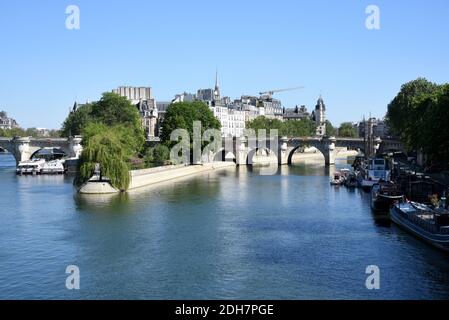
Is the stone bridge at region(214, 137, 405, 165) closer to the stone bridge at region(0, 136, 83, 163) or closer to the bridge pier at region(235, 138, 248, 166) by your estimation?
the bridge pier at region(235, 138, 248, 166)

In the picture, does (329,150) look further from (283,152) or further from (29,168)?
(29,168)

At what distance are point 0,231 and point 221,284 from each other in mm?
15144

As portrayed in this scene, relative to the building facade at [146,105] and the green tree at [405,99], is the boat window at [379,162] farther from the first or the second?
the building facade at [146,105]

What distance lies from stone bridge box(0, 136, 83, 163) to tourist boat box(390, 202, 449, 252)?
5495 cm

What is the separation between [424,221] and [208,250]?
34.6ft

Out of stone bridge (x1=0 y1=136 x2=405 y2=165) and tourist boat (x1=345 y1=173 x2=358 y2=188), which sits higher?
stone bridge (x1=0 y1=136 x2=405 y2=165)

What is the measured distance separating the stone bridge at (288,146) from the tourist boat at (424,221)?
53.0 m

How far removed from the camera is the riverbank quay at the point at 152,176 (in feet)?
157

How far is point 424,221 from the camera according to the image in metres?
29.8

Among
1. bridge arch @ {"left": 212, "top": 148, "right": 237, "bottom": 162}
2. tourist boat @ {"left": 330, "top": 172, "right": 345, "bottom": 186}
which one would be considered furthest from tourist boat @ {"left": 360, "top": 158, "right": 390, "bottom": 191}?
bridge arch @ {"left": 212, "top": 148, "right": 237, "bottom": 162}

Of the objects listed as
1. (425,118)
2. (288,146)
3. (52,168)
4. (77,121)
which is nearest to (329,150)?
(288,146)

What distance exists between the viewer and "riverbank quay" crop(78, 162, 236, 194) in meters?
48.0
